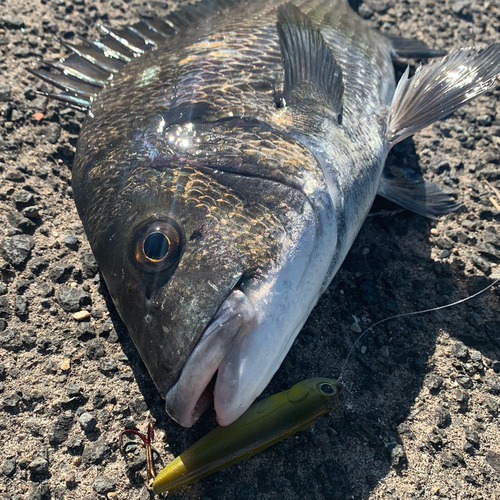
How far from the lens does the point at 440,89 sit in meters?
3.26

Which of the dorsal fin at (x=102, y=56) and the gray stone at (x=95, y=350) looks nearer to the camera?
the gray stone at (x=95, y=350)

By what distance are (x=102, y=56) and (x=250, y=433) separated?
9.52ft

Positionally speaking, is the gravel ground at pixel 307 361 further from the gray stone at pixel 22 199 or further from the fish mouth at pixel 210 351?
the fish mouth at pixel 210 351

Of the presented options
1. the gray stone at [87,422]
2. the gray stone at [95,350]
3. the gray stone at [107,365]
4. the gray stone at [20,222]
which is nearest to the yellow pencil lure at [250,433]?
the gray stone at [87,422]

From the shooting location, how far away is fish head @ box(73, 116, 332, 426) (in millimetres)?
1870

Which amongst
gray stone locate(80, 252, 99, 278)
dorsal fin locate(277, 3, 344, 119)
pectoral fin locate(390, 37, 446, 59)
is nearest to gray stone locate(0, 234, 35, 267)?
gray stone locate(80, 252, 99, 278)

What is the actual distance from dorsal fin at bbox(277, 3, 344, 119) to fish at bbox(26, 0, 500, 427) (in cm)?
1

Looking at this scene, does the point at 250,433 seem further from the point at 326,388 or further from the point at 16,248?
the point at 16,248

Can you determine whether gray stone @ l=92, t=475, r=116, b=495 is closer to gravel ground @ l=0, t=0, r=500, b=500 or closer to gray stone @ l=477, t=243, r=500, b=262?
gravel ground @ l=0, t=0, r=500, b=500

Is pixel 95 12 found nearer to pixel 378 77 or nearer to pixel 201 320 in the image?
pixel 378 77

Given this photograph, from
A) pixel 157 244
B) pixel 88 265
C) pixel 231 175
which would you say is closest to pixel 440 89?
pixel 231 175

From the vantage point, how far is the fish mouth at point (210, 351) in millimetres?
1825

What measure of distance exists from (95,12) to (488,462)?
5.18m

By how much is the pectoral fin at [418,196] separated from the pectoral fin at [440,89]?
0.35 m
